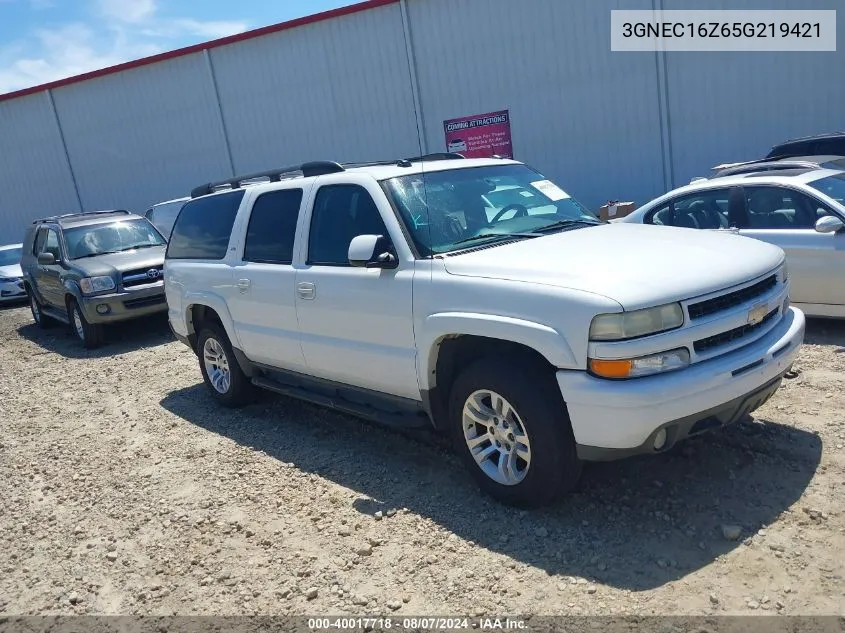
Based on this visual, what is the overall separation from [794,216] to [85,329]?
9012 millimetres

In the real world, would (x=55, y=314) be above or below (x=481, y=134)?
below

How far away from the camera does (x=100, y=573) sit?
3924 mm

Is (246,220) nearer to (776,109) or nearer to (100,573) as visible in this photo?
(100,573)

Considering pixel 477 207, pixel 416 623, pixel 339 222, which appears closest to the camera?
→ pixel 416 623

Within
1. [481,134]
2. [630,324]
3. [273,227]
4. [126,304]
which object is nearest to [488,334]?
[630,324]

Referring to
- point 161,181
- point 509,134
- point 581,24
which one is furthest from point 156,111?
point 581,24

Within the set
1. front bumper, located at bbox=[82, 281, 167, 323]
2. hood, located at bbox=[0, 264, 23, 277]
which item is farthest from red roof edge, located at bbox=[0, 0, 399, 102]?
front bumper, located at bbox=[82, 281, 167, 323]

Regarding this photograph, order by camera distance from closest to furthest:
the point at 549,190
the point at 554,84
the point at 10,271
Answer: the point at 549,190 < the point at 554,84 < the point at 10,271

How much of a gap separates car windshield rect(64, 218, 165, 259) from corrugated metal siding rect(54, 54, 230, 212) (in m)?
9.19

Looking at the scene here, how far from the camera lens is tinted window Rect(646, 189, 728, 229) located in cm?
698

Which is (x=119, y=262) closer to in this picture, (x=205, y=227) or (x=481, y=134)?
(x=205, y=227)

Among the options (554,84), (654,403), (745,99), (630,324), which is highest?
(554,84)

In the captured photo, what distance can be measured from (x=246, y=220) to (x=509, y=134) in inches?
443

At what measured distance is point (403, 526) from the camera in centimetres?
396
